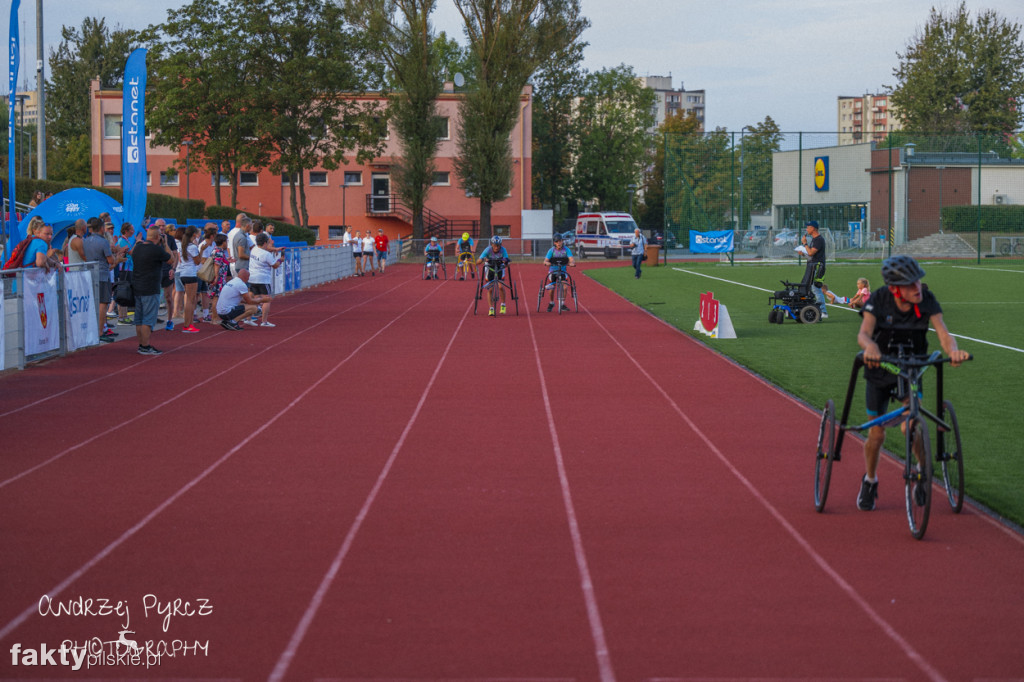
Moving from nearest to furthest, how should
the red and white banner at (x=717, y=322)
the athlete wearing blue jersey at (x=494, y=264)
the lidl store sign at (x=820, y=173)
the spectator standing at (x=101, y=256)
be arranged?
the spectator standing at (x=101, y=256)
the red and white banner at (x=717, y=322)
the athlete wearing blue jersey at (x=494, y=264)
the lidl store sign at (x=820, y=173)

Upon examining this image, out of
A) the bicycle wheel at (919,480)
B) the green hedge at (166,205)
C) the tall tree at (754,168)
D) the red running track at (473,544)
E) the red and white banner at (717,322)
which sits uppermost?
the tall tree at (754,168)

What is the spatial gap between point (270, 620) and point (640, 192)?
114 metres

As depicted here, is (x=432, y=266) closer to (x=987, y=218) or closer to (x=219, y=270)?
(x=219, y=270)

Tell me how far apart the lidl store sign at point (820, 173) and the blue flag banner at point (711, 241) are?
7426 millimetres

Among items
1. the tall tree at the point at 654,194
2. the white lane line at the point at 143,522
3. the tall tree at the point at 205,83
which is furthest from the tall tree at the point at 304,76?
the tall tree at the point at 654,194

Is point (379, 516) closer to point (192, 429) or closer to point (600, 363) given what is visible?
point (192, 429)

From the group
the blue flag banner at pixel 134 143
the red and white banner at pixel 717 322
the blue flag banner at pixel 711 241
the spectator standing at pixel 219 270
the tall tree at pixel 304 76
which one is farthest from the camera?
the tall tree at pixel 304 76

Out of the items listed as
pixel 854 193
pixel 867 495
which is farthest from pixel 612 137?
pixel 867 495

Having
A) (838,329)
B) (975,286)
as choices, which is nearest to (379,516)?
(838,329)

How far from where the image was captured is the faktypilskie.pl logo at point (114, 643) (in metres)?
4.81

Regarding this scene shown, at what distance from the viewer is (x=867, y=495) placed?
7324mm

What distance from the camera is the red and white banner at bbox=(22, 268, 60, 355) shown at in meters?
14.6

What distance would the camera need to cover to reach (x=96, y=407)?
11641mm

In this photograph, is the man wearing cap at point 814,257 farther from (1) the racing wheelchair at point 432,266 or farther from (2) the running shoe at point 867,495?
(1) the racing wheelchair at point 432,266
